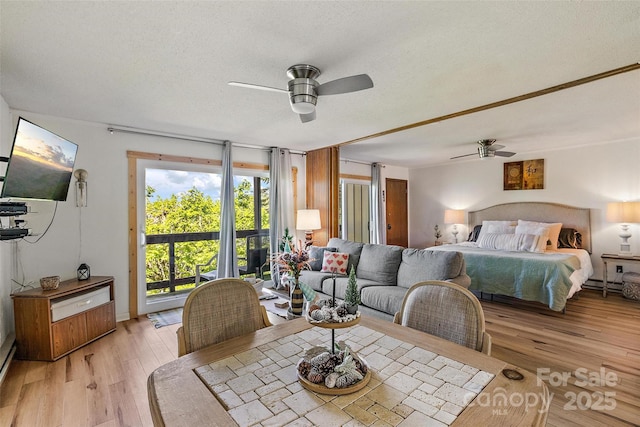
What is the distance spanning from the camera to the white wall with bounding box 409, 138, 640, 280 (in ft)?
15.2

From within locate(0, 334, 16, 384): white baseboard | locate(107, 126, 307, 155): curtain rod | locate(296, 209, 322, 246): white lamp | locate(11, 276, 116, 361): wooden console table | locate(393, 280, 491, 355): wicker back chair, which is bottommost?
locate(0, 334, 16, 384): white baseboard

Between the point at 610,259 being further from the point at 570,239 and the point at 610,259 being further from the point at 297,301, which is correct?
the point at 297,301

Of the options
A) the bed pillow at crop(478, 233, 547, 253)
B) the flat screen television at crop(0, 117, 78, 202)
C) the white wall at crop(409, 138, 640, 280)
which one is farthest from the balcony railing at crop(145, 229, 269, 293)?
the white wall at crop(409, 138, 640, 280)

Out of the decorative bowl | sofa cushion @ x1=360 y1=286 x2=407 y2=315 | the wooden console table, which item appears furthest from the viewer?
sofa cushion @ x1=360 y1=286 x2=407 y2=315

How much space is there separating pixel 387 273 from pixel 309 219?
172 centimetres

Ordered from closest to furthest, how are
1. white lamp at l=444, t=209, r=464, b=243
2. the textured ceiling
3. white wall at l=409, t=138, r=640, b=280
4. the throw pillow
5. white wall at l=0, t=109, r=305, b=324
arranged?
the textured ceiling
white wall at l=0, t=109, r=305, b=324
the throw pillow
white wall at l=409, t=138, r=640, b=280
white lamp at l=444, t=209, r=464, b=243

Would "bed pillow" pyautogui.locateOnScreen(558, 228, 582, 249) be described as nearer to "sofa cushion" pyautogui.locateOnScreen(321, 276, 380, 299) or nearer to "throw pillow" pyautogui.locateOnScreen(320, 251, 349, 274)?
"sofa cushion" pyautogui.locateOnScreen(321, 276, 380, 299)

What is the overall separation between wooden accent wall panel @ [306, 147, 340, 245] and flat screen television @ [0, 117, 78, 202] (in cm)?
331

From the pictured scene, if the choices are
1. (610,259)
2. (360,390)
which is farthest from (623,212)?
(360,390)

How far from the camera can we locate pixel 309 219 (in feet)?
15.7

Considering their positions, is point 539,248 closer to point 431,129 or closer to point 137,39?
point 431,129

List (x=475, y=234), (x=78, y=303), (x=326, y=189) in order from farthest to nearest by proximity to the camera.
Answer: (x=475, y=234) < (x=326, y=189) < (x=78, y=303)

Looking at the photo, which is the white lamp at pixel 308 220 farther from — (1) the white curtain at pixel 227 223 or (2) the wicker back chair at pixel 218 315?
(2) the wicker back chair at pixel 218 315

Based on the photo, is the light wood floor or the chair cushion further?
the light wood floor
